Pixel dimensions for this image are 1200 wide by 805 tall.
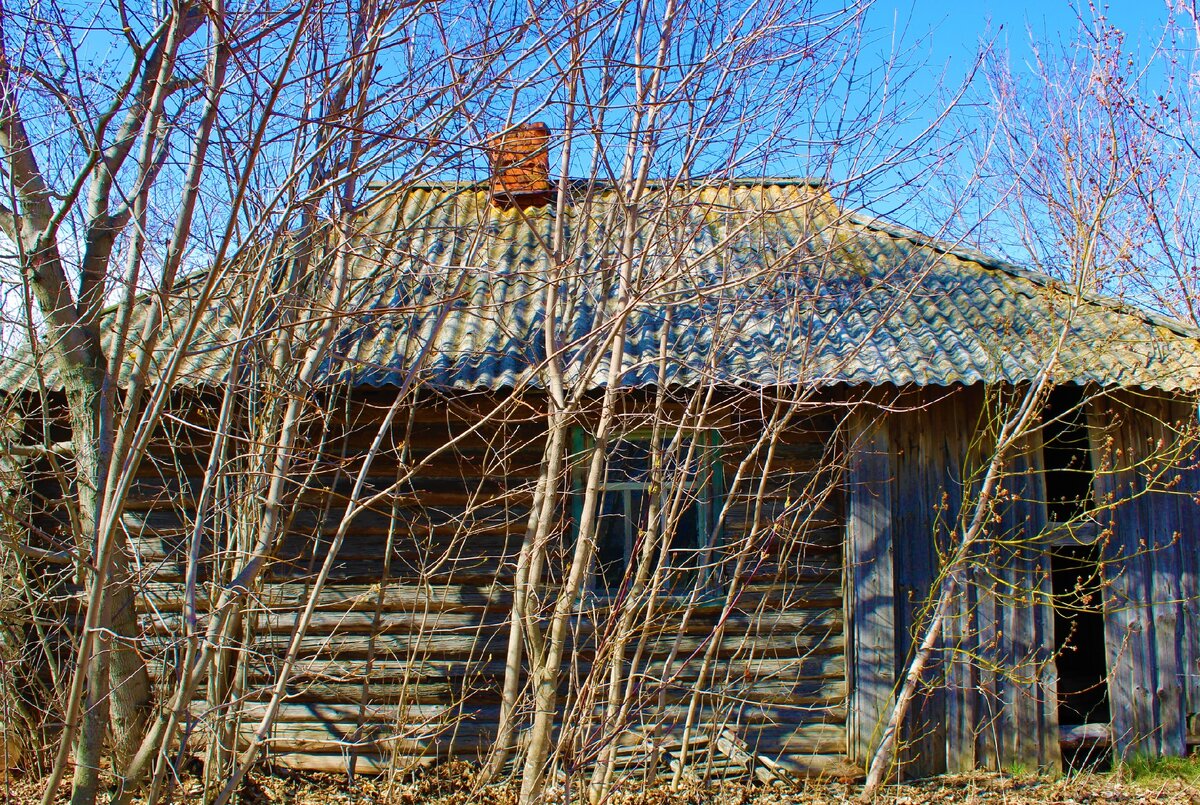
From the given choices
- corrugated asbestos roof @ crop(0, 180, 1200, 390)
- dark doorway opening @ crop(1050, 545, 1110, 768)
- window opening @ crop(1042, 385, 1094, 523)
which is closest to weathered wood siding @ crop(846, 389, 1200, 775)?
dark doorway opening @ crop(1050, 545, 1110, 768)

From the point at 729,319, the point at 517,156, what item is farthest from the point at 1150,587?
the point at 517,156

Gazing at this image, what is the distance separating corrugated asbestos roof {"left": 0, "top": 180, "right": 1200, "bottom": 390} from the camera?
4.55m

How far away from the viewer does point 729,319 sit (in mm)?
4746

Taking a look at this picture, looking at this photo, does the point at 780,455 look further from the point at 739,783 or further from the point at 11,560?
the point at 11,560

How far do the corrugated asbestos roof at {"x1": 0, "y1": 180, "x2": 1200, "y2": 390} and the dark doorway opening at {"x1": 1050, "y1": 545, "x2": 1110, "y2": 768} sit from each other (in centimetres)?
151

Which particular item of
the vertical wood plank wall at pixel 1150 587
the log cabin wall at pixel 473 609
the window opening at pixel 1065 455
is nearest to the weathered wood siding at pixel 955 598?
the log cabin wall at pixel 473 609

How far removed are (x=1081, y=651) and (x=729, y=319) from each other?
598 cm

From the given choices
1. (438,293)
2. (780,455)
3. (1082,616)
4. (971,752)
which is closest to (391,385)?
(438,293)

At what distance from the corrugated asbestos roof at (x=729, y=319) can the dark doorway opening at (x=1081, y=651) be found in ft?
4.97

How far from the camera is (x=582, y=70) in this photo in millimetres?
4492

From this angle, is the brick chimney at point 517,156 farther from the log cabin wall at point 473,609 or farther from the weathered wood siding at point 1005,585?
the weathered wood siding at point 1005,585

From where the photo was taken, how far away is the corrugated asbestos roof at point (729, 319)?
4.55 meters

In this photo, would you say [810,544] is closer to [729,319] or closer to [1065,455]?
[729,319]

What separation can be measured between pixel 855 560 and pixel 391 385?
129 inches
